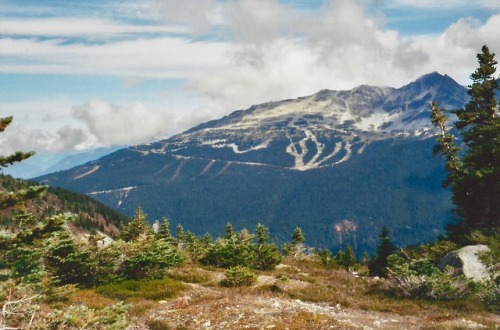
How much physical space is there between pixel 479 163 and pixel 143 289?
98.0ft

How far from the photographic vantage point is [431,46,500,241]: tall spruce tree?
35906 mm

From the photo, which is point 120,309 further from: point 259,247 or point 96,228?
point 96,228

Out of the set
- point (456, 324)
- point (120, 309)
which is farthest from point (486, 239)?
point (120, 309)

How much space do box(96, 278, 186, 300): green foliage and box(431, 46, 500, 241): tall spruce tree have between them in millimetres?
20980

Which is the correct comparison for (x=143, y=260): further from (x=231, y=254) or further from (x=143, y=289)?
(x=231, y=254)

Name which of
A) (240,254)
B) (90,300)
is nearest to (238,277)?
(90,300)

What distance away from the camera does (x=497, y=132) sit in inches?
1576

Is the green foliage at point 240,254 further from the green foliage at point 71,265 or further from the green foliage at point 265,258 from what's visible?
the green foliage at point 71,265

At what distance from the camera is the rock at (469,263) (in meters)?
23.4

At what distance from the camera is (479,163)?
37.7m

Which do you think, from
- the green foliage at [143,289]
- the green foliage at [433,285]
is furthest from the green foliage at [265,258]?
the green foliage at [433,285]

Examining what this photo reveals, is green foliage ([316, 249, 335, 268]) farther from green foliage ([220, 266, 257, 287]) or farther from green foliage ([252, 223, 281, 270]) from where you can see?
green foliage ([220, 266, 257, 287])

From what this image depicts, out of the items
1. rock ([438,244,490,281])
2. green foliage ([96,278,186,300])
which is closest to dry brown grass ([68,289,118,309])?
green foliage ([96,278,186,300])

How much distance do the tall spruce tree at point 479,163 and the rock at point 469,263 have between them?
628cm
